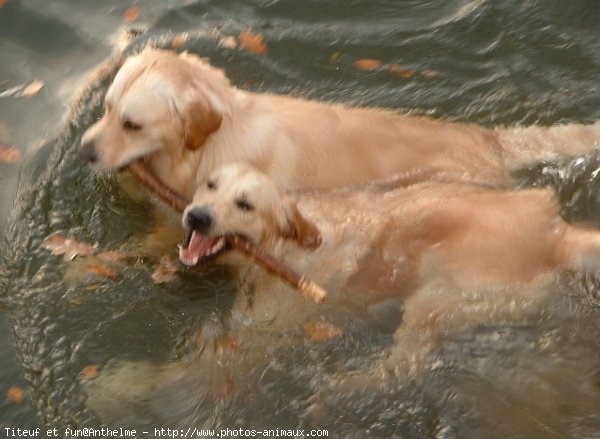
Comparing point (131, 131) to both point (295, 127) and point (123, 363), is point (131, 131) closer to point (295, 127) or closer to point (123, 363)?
point (295, 127)

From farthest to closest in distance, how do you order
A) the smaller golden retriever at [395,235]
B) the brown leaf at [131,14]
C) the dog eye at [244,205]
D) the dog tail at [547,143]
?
the brown leaf at [131,14], the dog tail at [547,143], the dog eye at [244,205], the smaller golden retriever at [395,235]

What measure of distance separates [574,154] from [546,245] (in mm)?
1557

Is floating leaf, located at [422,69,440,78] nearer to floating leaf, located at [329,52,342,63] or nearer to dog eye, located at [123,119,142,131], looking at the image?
floating leaf, located at [329,52,342,63]

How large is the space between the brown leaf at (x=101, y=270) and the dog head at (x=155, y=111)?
27.5 inches

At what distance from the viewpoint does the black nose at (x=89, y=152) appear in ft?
16.6

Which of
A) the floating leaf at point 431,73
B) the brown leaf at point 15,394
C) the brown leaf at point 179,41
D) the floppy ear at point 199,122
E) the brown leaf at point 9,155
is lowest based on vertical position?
the floating leaf at point 431,73

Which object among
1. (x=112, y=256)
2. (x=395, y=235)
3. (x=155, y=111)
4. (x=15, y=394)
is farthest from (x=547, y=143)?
(x=15, y=394)

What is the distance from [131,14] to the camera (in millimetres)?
7543

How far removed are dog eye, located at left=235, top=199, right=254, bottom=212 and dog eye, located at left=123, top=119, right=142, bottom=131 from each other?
2.70ft

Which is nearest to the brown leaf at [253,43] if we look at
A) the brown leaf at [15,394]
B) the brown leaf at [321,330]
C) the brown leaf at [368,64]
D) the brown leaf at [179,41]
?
the brown leaf at [179,41]

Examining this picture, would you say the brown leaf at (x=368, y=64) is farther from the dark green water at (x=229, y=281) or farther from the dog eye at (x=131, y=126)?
the dog eye at (x=131, y=126)

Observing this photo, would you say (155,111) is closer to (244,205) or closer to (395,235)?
(244,205)

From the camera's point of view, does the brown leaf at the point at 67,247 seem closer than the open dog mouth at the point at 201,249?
No

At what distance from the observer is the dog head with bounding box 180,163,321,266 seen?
4652 millimetres
